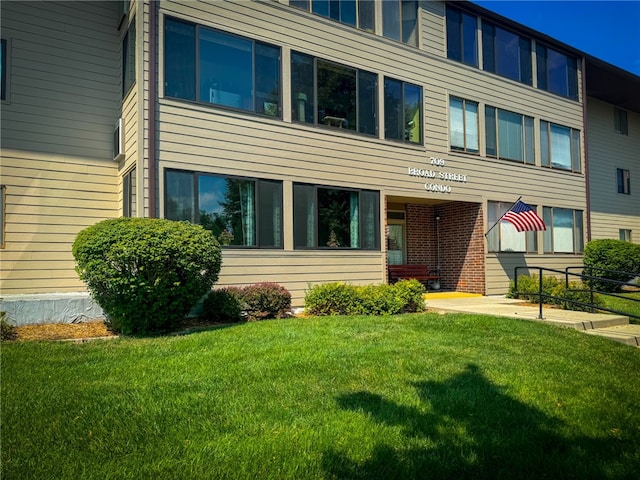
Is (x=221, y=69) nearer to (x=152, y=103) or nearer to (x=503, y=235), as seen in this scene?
(x=152, y=103)

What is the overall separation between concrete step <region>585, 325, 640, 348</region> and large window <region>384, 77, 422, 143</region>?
265 inches

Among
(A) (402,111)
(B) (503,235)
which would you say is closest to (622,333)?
(B) (503,235)

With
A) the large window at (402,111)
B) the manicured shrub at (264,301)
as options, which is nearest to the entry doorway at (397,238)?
the large window at (402,111)

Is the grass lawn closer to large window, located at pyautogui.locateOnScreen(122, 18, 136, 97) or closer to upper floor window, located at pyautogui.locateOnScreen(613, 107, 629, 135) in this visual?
large window, located at pyautogui.locateOnScreen(122, 18, 136, 97)

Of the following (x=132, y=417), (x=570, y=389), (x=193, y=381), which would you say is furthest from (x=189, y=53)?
(x=570, y=389)

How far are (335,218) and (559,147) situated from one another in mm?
10258

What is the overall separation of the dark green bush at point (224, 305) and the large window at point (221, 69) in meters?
3.94

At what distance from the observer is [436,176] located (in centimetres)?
1311

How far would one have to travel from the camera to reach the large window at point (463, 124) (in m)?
13.7

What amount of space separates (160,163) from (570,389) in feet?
24.7

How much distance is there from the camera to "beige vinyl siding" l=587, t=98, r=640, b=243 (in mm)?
19781

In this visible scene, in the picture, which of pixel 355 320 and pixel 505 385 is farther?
pixel 355 320

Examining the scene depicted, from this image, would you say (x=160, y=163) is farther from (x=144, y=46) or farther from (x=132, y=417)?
(x=132, y=417)

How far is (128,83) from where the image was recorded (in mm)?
9688
